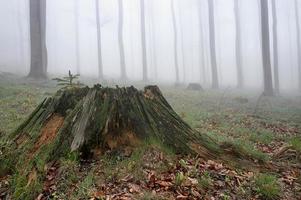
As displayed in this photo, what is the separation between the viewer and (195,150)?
5336 millimetres

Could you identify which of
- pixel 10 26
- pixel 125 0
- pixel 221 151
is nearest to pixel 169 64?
pixel 125 0

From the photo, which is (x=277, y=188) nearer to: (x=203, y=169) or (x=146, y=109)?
(x=203, y=169)

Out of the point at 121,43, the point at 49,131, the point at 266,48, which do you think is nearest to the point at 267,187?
the point at 49,131

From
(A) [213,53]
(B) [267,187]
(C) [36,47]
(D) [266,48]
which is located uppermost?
(A) [213,53]

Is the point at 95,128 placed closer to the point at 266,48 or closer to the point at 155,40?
the point at 266,48

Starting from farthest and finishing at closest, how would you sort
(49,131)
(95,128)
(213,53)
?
1. (213,53)
2. (49,131)
3. (95,128)

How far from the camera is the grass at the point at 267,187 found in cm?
441

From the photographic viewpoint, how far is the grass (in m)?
4.41

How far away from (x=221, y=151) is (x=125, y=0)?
8230cm

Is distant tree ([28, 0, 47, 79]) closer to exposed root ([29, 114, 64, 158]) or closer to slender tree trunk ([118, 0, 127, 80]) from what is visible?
exposed root ([29, 114, 64, 158])

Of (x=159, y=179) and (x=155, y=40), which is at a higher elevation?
(x=155, y=40)

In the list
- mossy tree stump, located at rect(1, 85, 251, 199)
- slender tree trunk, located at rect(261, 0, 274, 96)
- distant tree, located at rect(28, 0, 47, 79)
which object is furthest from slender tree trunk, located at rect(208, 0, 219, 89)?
mossy tree stump, located at rect(1, 85, 251, 199)

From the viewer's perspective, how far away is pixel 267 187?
446 cm

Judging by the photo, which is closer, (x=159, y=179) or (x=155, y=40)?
(x=159, y=179)
